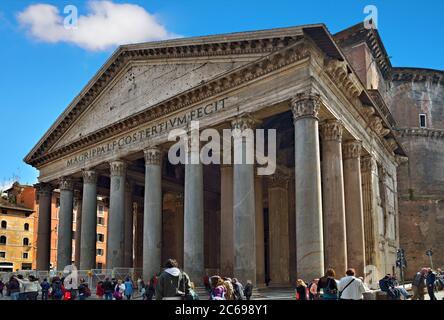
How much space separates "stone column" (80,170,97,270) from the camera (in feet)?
80.1

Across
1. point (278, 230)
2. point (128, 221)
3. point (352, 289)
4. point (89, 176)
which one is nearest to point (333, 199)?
point (278, 230)

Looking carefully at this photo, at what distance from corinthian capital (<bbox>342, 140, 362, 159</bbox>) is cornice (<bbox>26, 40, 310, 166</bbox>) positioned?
5.37 meters

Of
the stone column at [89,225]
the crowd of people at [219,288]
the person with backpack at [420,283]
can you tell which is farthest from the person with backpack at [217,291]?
the stone column at [89,225]

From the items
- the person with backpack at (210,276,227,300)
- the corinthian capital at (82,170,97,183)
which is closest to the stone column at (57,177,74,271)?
the corinthian capital at (82,170,97,183)

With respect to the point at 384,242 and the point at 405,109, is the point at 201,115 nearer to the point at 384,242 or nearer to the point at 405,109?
the point at 384,242

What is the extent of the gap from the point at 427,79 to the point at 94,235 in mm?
23097

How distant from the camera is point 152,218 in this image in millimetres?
21062

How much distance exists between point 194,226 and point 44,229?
1340cm

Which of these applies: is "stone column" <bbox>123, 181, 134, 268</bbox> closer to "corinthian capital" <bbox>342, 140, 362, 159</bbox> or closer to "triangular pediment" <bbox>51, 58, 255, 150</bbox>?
"triangular pediment" <bbox>51, 58, 255, 150</bbox>

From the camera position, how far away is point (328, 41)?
16.0 meters

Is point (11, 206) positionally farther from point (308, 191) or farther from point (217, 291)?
point (217, 291)

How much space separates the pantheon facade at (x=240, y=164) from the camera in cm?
1619
